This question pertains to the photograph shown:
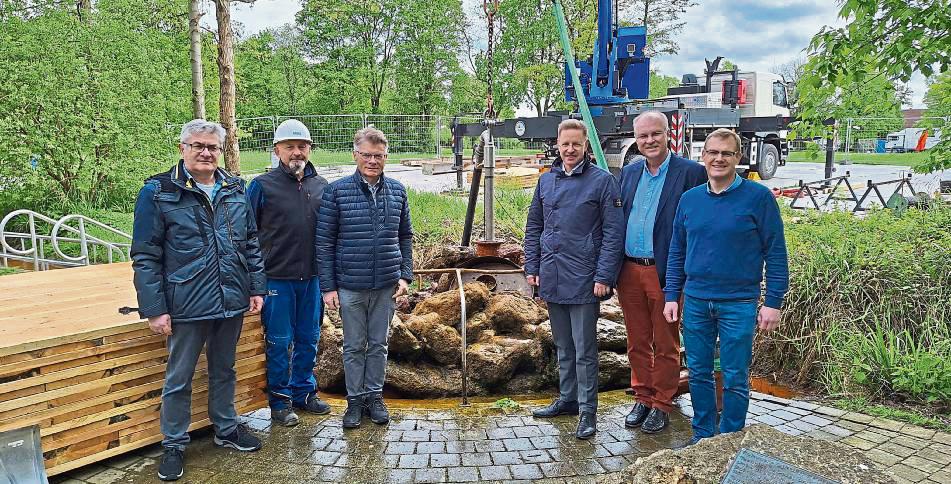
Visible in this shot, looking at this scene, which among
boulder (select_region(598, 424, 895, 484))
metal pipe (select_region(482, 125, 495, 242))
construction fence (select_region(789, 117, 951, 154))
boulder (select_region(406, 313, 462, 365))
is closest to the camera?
boulder (select_region(598, 424, 895, 484))

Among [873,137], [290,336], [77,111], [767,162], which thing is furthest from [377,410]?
[873,137]

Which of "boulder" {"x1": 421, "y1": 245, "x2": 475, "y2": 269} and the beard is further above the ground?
the beard

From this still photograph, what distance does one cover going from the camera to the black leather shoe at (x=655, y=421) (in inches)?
160

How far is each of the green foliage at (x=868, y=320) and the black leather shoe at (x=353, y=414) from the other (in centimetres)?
316

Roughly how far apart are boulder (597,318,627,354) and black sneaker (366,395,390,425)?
1.76 m

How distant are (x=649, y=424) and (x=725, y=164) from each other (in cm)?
162

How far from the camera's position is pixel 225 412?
388 cm

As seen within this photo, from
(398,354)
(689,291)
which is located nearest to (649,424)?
(689,291)

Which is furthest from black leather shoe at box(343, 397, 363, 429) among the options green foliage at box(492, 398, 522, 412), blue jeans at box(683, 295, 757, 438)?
blue jeans at box(683, 295, 757, 438)

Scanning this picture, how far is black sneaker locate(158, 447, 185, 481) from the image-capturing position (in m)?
3.46

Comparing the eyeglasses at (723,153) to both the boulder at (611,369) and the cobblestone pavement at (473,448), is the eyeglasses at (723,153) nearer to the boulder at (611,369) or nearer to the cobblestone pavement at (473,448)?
the cobblestone pavement at (473,448)

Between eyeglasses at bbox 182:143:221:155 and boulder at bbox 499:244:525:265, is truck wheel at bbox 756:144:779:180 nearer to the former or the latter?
boulder at bbox 499:244:525:265

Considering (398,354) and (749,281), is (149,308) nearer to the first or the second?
(398,354)

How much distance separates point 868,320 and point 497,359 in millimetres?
2777
